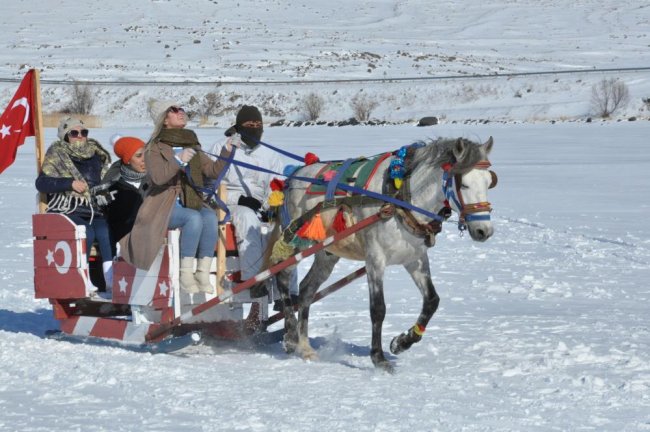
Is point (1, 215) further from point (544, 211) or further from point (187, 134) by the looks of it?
point (187, 134)

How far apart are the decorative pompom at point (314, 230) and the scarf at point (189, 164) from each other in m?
0.80

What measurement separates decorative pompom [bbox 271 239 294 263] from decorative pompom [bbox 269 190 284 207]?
311 mm

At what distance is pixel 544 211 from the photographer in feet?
54.5

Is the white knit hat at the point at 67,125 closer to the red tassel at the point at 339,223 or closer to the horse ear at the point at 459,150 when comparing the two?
the red tassel at the point at 339,223

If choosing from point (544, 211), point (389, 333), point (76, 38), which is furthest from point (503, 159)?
point (76, 38)

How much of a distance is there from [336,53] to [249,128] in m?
82.8

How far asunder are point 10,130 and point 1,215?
25.8 feet

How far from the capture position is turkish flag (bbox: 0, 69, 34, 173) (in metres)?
8.62

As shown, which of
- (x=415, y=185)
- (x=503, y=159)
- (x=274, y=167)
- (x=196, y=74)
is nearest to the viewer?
(x=415, y=185)

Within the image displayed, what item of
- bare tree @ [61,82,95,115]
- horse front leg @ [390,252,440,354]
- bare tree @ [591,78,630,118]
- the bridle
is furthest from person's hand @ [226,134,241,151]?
bare tree @ [61,82,95,115]

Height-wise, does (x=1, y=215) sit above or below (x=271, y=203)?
below

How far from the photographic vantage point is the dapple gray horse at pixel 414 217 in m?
6.58

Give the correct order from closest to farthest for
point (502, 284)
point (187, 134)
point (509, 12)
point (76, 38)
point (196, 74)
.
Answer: point (187, 134) < point (502, 284) < point (196, 74) < point (76, 38) < point (509, 12)

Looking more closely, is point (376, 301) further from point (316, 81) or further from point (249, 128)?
point (316, 81)
